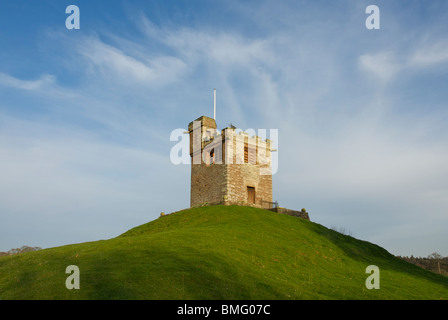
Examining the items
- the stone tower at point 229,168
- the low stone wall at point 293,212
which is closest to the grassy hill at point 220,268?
the low stone wall at point 293,212

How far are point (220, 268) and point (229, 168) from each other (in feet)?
85.2

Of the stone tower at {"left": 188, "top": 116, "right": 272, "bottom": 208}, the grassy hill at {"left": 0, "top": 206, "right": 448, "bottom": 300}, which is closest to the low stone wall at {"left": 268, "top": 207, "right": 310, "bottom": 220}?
the stone tower at {"left": 188, "top": 116, "right": 272, "bottom": 208}

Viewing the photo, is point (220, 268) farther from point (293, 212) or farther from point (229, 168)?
point (293, 212)

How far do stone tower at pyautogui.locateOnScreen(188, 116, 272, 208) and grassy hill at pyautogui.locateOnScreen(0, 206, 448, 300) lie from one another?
29.5ft

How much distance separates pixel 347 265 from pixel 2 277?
25.9 m

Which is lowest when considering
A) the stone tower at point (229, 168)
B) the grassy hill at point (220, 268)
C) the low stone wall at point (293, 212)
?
the grassy hill at point (220, 268)

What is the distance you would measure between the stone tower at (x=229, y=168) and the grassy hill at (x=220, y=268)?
9.00 meters

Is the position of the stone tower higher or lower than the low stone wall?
higher

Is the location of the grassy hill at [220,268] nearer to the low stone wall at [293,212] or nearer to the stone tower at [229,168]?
the low stone wall at [293,212]

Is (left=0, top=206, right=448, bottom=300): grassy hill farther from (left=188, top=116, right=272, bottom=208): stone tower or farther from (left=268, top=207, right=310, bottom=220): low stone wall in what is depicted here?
(left=188, top=116, right=272, bottom=208): stone tower

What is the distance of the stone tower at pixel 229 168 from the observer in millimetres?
48344

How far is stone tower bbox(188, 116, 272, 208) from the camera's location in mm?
48344

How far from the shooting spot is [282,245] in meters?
32.3
